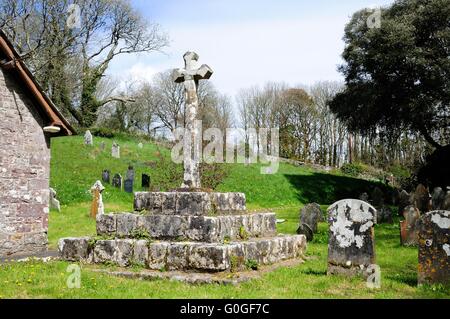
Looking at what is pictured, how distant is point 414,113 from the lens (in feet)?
91.2

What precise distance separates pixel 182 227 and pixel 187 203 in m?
0.60

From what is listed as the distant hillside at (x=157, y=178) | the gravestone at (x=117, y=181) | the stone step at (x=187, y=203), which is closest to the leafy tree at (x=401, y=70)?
the distant hillside at (x=157, y=178)

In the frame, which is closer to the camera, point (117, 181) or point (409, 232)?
point (409, 232)

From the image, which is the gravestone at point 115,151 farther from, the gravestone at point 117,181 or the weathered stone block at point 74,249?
the weathered stone block at point 74,249

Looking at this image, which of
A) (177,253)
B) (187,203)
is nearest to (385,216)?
(187,203)

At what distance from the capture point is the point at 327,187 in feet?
106

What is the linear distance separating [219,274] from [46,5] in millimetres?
34415

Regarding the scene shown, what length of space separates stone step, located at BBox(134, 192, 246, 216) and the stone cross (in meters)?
0.45

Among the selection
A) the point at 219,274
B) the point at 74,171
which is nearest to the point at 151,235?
the point at 219,274

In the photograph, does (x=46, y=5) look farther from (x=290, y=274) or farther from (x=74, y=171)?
(x=290, y=274)

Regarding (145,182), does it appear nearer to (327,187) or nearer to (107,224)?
(327,187)

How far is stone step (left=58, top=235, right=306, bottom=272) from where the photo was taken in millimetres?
8070

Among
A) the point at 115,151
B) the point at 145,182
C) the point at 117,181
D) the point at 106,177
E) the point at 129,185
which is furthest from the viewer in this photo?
the point at 115,151

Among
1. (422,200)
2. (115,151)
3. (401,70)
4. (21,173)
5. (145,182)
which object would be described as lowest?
(422,200)
